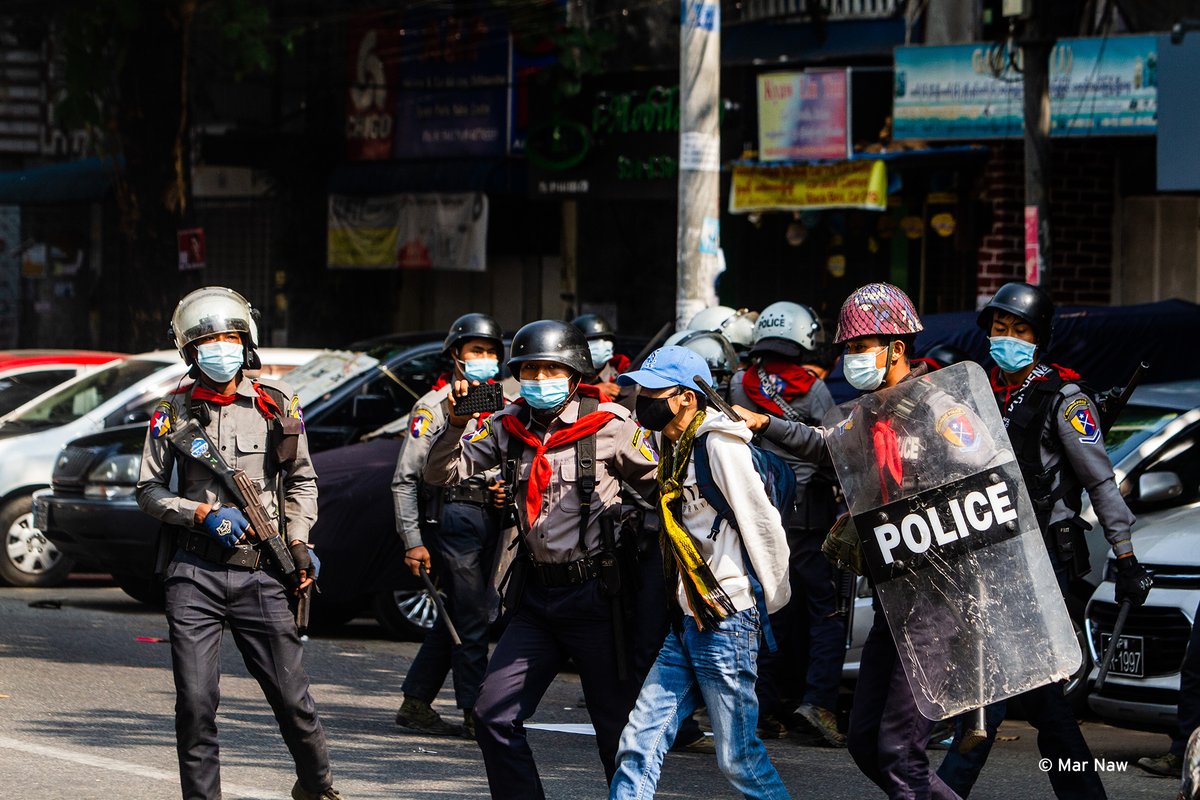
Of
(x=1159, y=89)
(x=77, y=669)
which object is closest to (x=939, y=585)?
(x=77, y=669)

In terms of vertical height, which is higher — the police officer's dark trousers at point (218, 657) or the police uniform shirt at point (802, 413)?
the police uniform shirt at point (802, 413)

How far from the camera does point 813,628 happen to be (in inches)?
337

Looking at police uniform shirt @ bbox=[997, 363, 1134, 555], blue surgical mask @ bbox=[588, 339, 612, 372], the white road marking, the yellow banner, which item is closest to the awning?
the yellow banner

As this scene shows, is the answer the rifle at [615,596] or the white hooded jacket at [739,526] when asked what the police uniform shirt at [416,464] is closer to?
the rifle at [615,596]

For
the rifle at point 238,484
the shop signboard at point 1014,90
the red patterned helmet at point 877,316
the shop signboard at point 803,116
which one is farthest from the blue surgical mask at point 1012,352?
the shop signboard at point 803,116

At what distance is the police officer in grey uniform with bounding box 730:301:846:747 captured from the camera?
842cm

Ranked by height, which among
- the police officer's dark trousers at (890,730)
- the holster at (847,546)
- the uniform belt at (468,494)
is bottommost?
the police officer's dark trousers at (890,730)

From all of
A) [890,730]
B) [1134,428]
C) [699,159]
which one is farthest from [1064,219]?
[890,730]

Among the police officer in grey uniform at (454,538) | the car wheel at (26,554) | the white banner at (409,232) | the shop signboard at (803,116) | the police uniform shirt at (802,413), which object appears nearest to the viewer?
the police officer in grey uniform at (454,538)

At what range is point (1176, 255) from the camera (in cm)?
1572

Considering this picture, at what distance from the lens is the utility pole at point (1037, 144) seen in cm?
1134

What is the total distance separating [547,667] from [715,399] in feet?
3.50

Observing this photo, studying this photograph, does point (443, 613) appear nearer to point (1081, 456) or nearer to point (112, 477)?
point (1081, 456)

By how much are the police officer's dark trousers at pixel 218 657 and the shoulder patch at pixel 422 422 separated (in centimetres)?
212
